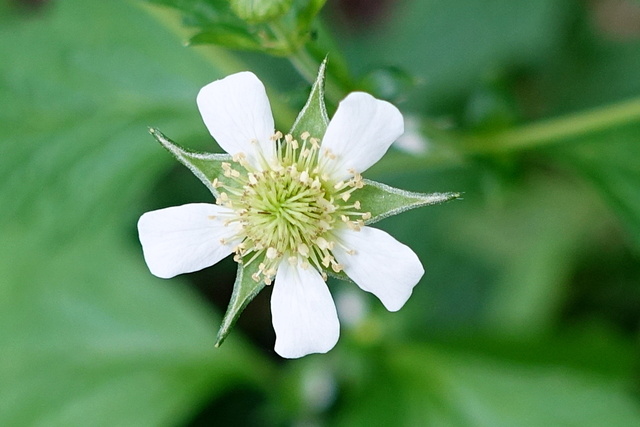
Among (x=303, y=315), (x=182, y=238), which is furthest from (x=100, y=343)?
(x=303, y=315)

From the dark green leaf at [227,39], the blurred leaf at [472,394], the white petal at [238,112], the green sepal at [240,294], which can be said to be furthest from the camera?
the blurred leaf at [472,394]

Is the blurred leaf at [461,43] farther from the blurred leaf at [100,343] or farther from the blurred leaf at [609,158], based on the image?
the blurred leaf at [100,343]

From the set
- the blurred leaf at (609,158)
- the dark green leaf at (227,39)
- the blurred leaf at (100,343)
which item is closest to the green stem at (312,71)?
the dark green leaf at (227,39)

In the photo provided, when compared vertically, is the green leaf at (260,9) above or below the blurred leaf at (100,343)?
above

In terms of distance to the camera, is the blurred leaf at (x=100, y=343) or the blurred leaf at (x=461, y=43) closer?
the blurred leaf at (x=100, y=343)

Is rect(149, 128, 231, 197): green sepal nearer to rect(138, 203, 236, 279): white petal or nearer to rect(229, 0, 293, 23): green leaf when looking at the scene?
rect(138, 203, 236, 279): white petal

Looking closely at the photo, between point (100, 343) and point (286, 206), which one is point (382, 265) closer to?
point (286, 206)

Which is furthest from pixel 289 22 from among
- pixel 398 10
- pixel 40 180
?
pixel 398 10
